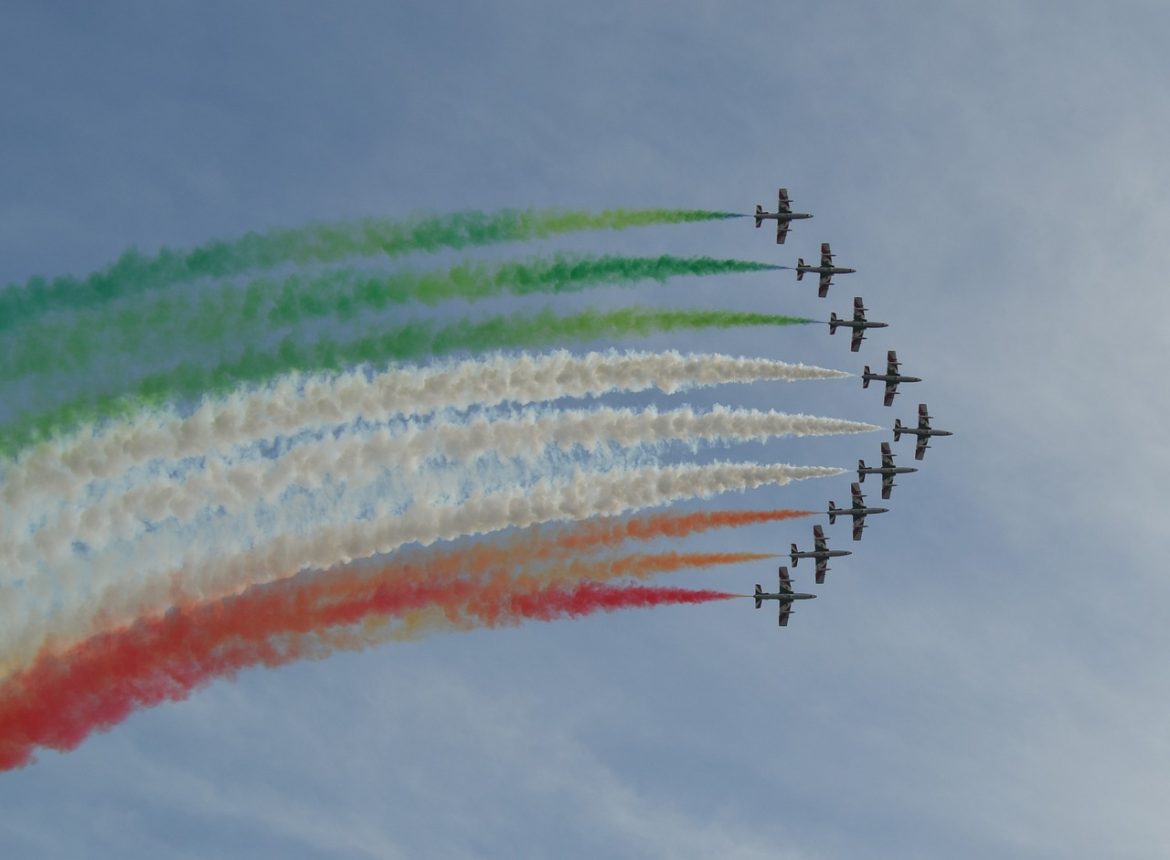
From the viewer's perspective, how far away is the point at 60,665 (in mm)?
73062

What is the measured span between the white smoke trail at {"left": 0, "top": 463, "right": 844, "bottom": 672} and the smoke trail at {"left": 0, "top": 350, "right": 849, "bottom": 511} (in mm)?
3506

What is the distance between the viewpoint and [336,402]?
7631 centimetres

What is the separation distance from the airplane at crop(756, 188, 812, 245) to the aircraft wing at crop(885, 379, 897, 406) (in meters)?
9.50

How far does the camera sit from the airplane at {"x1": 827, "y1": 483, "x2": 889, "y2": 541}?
309 feet

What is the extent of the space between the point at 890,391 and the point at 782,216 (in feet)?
35.7

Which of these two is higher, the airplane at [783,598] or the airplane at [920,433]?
the airplane at [920,433]

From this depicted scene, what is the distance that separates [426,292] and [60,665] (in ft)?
60.6

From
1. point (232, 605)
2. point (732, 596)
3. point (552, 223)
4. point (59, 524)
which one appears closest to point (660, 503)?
point (732, 596)

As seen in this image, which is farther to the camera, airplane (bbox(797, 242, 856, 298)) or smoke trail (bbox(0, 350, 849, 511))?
airplane (bbox(797, 242, 856, 298))

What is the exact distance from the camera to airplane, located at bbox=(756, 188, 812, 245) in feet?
299

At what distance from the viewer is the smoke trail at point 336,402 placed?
238ft

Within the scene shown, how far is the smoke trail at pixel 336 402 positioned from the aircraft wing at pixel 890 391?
1434 cm

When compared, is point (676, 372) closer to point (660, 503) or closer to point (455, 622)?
point (660, 503)

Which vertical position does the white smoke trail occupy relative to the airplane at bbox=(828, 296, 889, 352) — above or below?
below
